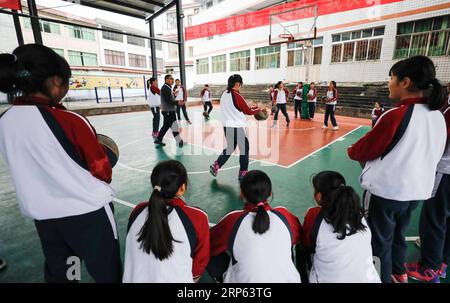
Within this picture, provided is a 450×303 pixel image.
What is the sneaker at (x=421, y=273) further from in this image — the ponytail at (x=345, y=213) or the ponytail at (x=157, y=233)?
the ponytail at (x=157, y=233)

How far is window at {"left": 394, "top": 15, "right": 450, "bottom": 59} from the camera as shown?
11922mm

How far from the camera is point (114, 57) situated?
101 feet

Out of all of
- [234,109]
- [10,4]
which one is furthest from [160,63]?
[234,109]

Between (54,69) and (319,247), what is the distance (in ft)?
5.87

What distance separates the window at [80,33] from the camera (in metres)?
25.4

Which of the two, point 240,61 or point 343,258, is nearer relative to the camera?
point 343,258

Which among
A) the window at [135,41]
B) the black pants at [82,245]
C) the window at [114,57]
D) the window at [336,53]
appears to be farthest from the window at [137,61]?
the black pants at [82,245]

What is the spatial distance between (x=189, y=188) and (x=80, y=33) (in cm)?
2904

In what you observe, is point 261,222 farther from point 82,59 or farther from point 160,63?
point 160,63

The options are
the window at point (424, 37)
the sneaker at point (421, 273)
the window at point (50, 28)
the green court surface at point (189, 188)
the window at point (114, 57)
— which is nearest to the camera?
the sneaker at point (421, 273)

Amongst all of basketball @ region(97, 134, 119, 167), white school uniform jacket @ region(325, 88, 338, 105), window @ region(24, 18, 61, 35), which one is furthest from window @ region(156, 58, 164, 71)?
basketball @ region(97, 134, 119, 167)

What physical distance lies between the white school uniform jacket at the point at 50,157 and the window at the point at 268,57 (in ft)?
66.0

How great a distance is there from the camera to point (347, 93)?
14219 mm
